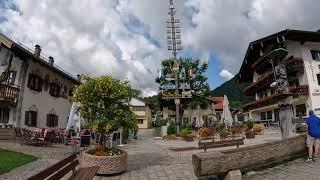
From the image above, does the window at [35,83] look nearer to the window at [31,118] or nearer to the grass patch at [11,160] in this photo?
the window at [31,118]

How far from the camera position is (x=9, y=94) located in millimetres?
21922

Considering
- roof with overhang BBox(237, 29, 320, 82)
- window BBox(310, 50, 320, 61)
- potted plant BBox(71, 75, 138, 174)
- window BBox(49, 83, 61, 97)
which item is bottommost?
potted plant BBox(71, 75, 138, 174)

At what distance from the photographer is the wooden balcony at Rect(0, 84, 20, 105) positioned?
2139cm

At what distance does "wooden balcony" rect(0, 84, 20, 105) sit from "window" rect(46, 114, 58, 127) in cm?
529

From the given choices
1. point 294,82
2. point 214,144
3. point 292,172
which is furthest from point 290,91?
point 292,172

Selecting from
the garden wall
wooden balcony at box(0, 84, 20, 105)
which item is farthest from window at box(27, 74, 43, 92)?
the garden wall

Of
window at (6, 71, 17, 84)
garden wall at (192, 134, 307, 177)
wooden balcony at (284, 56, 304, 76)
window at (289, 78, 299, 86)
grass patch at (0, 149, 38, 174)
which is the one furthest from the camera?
window at (289, 78, 299, 86)

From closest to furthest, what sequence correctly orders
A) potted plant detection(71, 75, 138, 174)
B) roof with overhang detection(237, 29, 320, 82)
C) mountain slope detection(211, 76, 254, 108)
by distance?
1. potted plant detection(71, 75, 138, 174)
2. roof with overhang detection(237, 29, 320, 82)
3. mountain slope detection(211, 76, 254, 108)

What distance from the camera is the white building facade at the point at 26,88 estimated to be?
22.5 meters

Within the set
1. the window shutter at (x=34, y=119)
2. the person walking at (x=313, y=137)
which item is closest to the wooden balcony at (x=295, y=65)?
the window shutter at (x=34, y=119)

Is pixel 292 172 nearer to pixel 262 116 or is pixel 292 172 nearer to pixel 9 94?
pixel 9 94

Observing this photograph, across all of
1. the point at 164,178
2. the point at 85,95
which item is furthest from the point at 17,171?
the point at 164,178

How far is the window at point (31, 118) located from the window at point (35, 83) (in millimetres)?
1795

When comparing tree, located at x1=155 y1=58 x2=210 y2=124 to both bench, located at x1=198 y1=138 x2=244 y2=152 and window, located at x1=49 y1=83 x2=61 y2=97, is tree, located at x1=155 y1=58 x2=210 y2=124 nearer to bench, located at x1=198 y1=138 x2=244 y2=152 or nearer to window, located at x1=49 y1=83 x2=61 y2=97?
window, located at x1=49 y1=83 x2=61 y2=97
